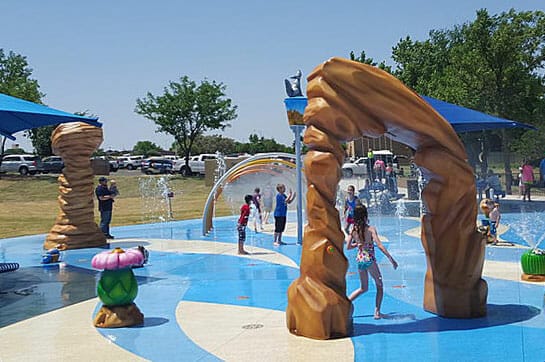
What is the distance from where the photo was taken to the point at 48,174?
45.1 m

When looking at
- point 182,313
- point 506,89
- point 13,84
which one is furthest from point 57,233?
point 13,84

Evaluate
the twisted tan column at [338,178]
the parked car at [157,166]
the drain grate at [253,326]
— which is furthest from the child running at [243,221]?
the parked car at [157,166]

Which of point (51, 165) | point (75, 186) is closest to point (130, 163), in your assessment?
point (51, 165)

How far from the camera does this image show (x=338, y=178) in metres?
7.62

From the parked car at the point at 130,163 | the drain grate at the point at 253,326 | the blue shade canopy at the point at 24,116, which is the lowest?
the drain grate at the point at 253,326

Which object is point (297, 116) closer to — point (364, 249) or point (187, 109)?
point (364, 249)

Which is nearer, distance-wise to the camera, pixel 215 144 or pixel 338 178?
pixel 338 178

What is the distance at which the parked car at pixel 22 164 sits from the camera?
1767 inches

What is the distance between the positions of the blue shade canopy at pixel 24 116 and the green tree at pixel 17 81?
113 ft

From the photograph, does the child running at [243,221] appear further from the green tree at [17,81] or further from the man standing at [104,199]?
the green tree at [17,81]

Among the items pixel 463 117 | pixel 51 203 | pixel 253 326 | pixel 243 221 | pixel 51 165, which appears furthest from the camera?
pixel 51 165

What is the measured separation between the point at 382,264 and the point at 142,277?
486 centimetres

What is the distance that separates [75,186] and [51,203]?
17.9m

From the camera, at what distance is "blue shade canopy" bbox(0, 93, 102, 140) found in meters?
10.2
